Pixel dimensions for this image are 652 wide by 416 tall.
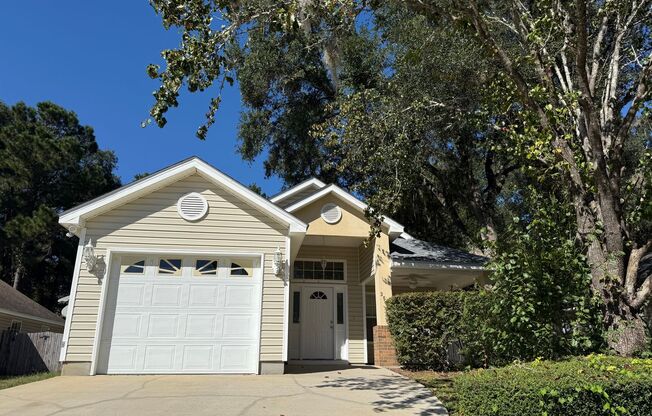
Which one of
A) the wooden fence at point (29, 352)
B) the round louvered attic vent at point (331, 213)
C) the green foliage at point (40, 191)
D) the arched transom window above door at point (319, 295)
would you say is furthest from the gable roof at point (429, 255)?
the green foliage at point (40, 191)

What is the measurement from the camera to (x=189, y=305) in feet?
33.2

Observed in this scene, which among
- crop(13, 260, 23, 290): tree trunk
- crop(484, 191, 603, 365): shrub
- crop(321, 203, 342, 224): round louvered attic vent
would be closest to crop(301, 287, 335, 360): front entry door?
crop(321, 203, 342, 224): round louvered attic vent

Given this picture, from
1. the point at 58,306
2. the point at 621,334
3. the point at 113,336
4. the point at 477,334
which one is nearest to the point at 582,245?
the point at 621,334

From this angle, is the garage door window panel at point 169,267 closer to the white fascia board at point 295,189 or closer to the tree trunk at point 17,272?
the white fascia board at point 295,189

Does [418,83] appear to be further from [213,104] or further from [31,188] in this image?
[31,188]

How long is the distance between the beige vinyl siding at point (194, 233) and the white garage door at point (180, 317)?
0.29 metres

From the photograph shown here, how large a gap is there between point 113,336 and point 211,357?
81.9 inches

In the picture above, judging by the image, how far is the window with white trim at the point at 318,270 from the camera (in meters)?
14.2

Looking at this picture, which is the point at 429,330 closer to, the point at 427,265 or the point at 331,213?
the point at 427,265

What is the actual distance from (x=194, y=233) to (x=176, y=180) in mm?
1338

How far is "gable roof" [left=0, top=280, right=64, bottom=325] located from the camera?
1848cm

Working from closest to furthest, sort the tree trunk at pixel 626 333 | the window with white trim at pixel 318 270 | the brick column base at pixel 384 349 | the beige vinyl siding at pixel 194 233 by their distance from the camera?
1. the tree trunk at pixel 626 333
2. the beige vinyl siding at pixel 194 233
3. the brick column base at pixel 384 349
4. the window with white trim at pixel 318 270

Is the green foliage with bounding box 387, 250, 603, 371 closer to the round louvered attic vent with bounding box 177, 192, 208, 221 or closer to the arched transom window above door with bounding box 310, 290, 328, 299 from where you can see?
the round louvered attic vent with bounding box 177, 192, 208, 221

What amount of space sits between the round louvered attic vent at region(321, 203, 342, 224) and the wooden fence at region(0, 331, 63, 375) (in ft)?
25.4
